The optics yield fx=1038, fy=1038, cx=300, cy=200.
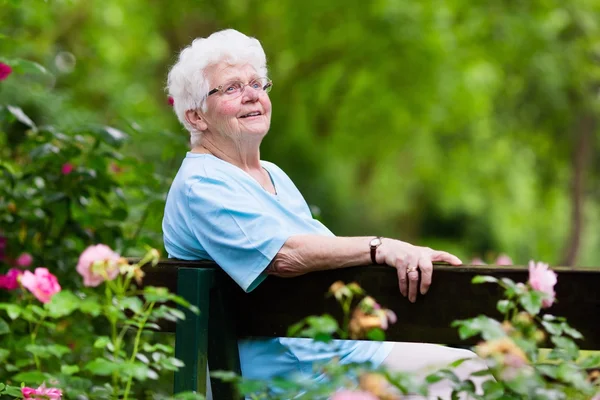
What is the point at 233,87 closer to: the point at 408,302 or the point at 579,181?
the point at 408,302

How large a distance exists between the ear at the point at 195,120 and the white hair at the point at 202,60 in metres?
0.01

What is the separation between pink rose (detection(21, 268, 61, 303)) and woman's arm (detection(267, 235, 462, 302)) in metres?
0.72

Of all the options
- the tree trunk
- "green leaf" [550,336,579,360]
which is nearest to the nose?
"green leaf" [550,336,579,360]

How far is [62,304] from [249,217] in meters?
0.54

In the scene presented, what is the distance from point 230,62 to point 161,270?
2.66ft

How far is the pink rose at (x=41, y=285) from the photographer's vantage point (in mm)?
2986

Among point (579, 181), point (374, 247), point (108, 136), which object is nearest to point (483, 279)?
point (374, 247)

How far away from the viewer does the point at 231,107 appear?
3.24m

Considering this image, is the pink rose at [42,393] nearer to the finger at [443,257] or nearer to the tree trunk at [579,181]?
the finger at [443,257]

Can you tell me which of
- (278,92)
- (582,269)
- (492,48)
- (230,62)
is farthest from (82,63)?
Answer: (582,269)

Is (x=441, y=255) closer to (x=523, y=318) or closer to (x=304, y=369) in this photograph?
(x=523, y=318)

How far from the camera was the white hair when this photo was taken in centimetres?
321

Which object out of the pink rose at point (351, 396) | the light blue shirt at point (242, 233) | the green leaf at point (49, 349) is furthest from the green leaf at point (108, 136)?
the pink rose at point (351, 396)

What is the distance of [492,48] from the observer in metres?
16.3
